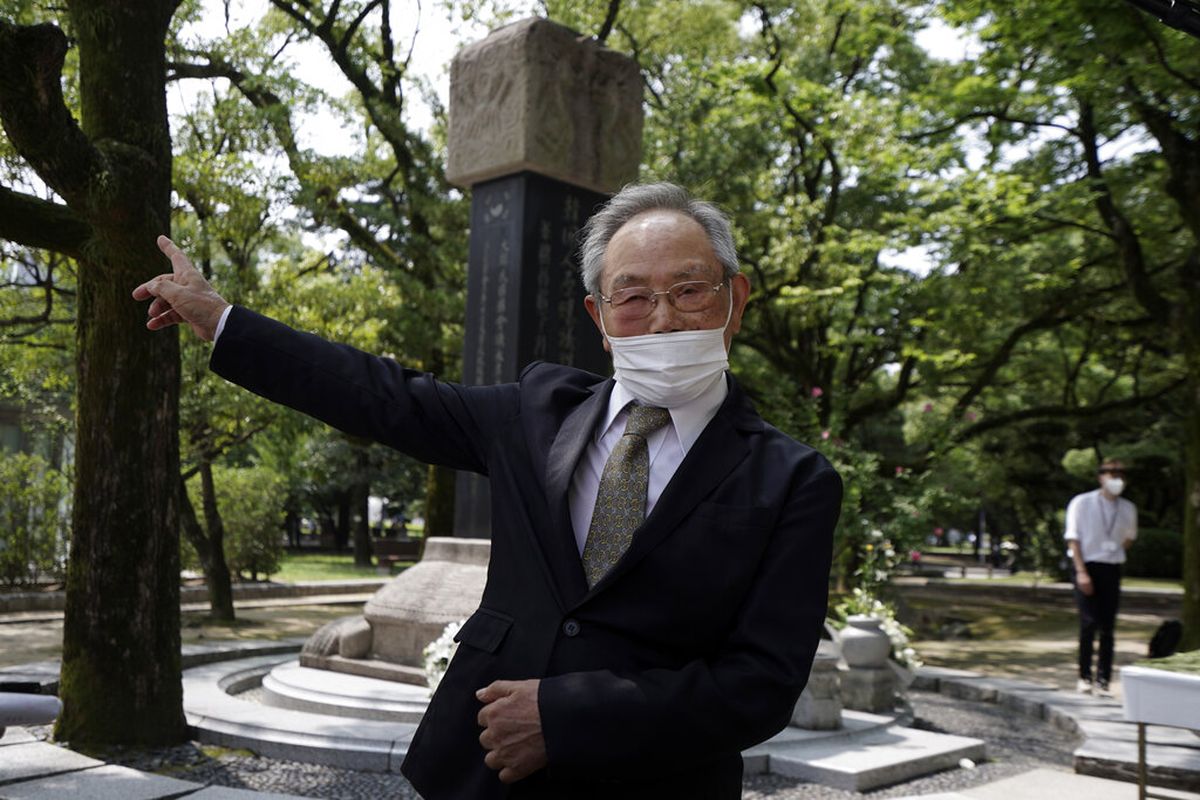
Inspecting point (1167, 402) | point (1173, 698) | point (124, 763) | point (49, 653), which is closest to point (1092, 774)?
point (1173, 698)

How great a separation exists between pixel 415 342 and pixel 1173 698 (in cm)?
1013

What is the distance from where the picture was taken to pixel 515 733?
1574 mm

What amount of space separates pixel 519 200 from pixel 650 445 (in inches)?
233

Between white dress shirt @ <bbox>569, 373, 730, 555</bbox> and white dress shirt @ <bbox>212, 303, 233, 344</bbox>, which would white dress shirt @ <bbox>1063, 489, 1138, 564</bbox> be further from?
white dress shirt @ <bbox>212, 303, 233, 344</bbox>

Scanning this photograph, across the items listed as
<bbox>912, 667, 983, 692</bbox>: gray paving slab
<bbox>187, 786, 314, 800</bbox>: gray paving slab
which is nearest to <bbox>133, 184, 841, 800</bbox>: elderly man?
<bbox>187, 786, 314, 800</bbox>: gray paving slab

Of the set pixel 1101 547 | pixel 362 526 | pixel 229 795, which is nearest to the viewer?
pixel 229 795

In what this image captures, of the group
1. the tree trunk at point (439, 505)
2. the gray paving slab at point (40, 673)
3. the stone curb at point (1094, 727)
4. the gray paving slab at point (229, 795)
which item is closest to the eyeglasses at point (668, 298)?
the gray paving slab at point (229, 795)

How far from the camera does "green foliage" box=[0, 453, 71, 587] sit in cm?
1319

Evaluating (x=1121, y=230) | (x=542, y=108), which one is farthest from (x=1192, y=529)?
(x=542, y=108)

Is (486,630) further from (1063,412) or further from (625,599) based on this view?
(1063,412)

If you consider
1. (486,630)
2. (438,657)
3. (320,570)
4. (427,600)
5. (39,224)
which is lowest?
(320,570)

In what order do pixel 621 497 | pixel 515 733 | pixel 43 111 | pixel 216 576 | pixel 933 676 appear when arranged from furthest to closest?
pixel 216 576, pixel 933 676, pixel 43 111, pixel 621 497, pixel 515 733

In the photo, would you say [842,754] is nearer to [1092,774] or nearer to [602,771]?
[1092,774]

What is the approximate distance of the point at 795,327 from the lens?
18109 millimetres
